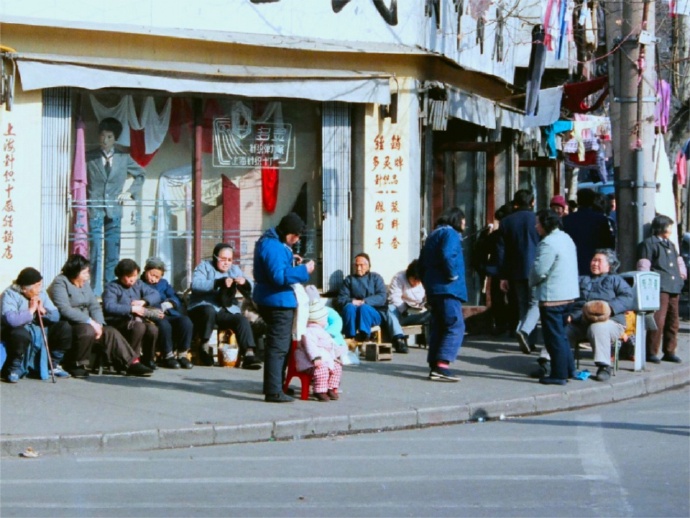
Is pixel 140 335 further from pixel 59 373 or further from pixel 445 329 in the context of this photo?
pixel 445 329

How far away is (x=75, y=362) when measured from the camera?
12.6 metres

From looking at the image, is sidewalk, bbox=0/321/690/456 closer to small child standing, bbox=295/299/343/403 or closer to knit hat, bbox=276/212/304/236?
small child standing, bbox=295/299/343/403

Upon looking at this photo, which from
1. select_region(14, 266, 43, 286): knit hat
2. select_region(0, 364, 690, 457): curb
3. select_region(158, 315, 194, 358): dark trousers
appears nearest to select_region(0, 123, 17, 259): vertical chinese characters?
select_region(14, 266, 43, 286): knit hat

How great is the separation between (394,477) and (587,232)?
7665 millimetres

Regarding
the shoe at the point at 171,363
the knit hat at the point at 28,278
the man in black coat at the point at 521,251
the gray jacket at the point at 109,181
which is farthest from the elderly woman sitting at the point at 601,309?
the knit hat at the point at 28,278

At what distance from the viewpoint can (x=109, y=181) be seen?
1451 centimetres

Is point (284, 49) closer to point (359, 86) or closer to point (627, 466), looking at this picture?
point (359, 86)

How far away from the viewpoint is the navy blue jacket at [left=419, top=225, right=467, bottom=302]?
12.4m

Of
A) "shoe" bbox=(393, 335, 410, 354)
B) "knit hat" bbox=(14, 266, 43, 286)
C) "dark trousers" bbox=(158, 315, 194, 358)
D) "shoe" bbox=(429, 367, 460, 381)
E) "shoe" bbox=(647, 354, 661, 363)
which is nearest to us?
"knit hat" bbox=(14, 266, 43, 286)

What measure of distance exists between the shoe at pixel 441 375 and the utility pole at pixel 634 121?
314 centimetres

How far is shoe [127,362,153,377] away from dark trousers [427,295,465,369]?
2.91 metres

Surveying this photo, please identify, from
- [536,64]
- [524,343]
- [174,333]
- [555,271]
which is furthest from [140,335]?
[536,64]

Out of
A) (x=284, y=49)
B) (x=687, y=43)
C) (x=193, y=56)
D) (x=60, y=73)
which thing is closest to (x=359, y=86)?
(x=284, y=49)

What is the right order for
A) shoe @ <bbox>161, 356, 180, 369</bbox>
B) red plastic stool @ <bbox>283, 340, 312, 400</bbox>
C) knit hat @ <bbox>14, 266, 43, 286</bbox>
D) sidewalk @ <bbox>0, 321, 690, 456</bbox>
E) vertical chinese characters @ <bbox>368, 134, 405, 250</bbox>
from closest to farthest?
sidewalk @ <bbox>0, 321, 690, 456</bbox>, red plastic stool @ <bbox>283, 340, 312, 400</bbox>, knit hat @ <bbox>14, 266, 43, 286</bbox>, shoe @ <bbox>161, 356, 180, 369</bbox>, vertical chinese characters @ <bbox>368, 134, 405, 250</bbox>
